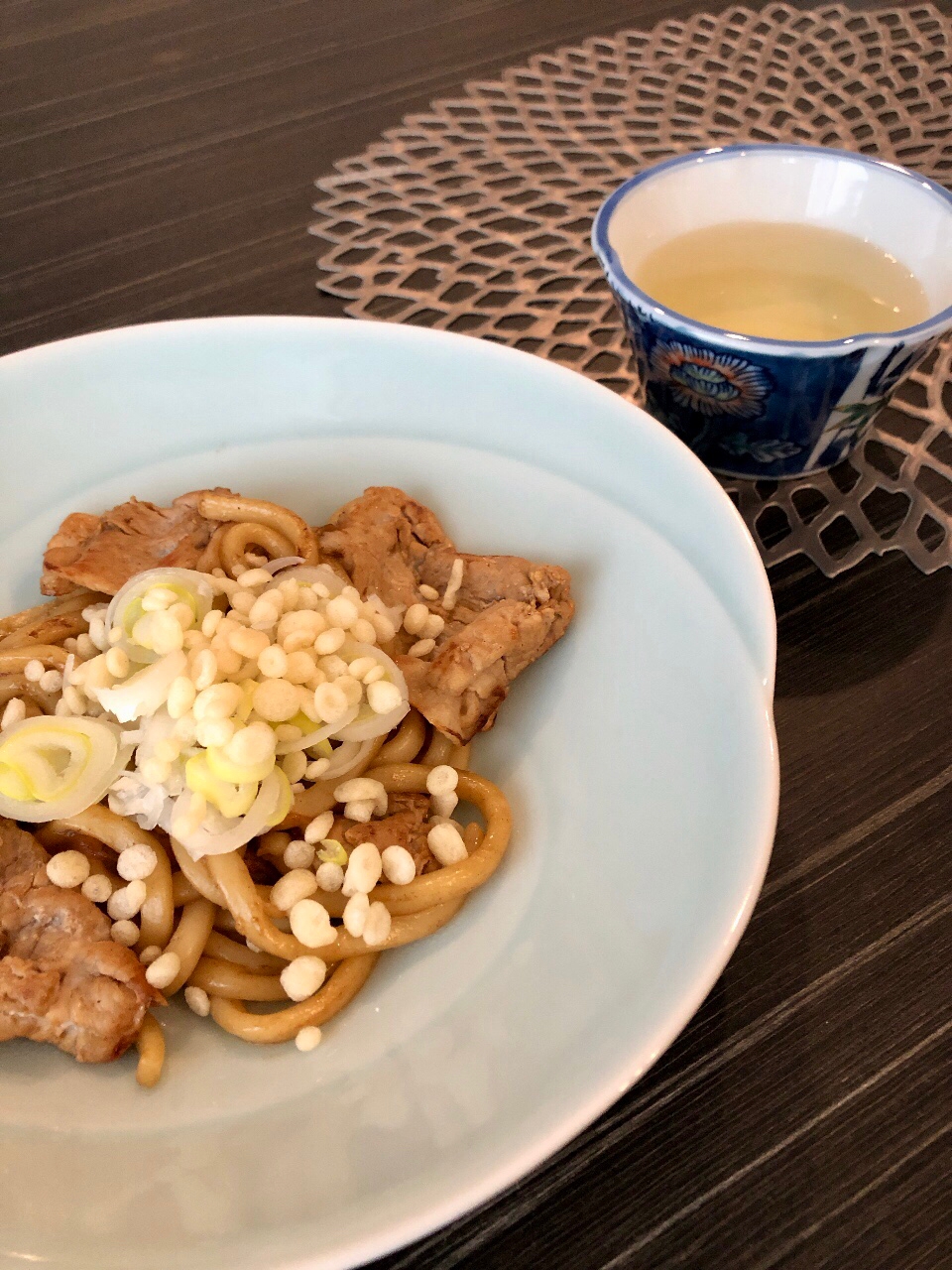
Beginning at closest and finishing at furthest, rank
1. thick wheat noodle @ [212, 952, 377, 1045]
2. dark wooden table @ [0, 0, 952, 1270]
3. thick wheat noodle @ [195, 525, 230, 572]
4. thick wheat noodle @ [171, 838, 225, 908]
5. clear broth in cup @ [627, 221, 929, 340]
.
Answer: dark wooden table @ [0, 0, 952, 1270], thick wheat noodle @ [212, 952, 377, 1045], thick wheat noodle @ [171, 838, 225, 908], thick wheat noodle @ [195, 525, 230, 572], clear broth in cup @ [627, 221, 929, 340]

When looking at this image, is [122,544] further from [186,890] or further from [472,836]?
[472,836]

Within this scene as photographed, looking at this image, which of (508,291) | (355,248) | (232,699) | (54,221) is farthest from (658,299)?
(54,221)

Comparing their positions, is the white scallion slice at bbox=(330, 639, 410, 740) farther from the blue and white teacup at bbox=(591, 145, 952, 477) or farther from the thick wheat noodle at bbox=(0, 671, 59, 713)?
the blue and white teacup at bbox=(591, 145, 952, 477)

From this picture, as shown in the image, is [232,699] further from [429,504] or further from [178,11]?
[178,11]

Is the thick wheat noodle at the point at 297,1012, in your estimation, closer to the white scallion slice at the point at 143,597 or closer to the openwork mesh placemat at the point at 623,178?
the white scallion slice at the point at 143,597

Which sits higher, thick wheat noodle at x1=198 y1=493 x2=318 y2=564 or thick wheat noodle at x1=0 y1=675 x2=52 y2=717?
thick wheat noodle at x1=198 y1=493 x2=318 y2=564

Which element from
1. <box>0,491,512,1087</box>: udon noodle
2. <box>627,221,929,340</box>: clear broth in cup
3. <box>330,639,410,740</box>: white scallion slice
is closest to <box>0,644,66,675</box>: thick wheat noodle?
<box>0,491,512,1087</box>: udon noodle
